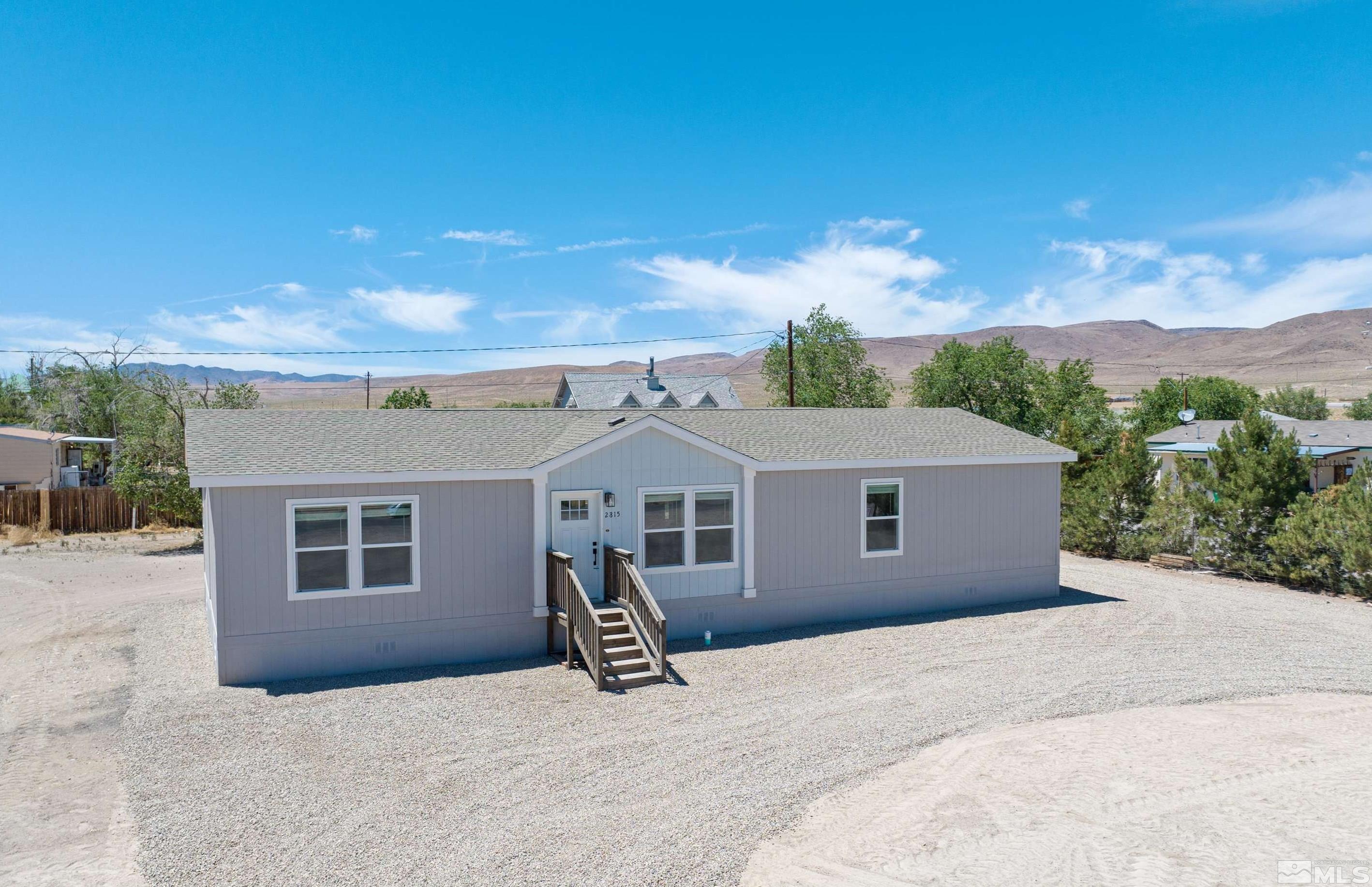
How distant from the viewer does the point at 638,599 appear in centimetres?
1159

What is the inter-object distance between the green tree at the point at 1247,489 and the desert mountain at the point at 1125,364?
8124 centimetres

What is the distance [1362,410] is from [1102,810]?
2653 inches

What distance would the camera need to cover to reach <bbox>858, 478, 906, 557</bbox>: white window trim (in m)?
14.0

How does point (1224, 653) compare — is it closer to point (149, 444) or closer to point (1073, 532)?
point (1073, 532)

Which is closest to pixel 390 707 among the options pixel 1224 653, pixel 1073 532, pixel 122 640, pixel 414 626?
pixel 414 626

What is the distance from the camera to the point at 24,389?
173 ft

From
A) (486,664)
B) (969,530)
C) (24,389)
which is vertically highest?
(24,389)

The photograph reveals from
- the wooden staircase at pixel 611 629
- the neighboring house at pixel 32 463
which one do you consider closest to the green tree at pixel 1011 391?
the wooden staircase at pixel 611 629

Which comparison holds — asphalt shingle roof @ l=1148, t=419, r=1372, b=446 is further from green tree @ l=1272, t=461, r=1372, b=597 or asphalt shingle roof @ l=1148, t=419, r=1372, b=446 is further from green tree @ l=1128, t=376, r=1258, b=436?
green tree @ l=1272, t=461, r=1372, b=597

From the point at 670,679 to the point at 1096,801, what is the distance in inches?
197

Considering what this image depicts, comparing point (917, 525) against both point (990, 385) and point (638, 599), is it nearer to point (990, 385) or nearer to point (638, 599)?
point (638, 599)

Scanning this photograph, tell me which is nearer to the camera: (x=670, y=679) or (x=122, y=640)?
(x=670, y=679)

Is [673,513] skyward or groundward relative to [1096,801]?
skyward

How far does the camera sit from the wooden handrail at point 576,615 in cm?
1041
